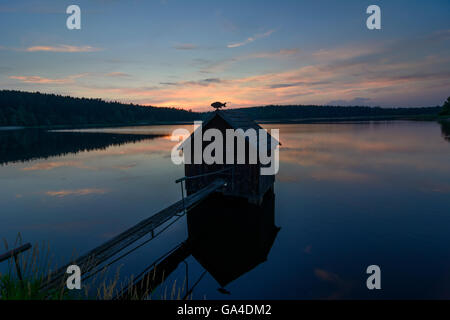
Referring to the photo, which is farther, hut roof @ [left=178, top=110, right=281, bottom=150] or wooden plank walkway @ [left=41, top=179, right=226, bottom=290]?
hut roof @ [left=178, top=110, right=281, bottom=150]

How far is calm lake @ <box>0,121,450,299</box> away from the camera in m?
8.99

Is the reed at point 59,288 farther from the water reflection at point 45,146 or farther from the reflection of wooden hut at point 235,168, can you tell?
the water reflection at point 45,146

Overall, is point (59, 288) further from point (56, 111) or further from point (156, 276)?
point (56, 111)

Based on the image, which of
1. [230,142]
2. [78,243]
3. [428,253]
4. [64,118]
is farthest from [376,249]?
[64,118]

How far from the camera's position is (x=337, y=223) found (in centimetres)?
1405

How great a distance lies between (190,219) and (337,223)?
9.38 m

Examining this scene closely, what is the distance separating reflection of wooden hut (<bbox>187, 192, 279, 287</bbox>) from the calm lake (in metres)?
0.08

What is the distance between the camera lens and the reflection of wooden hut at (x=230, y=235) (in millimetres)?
10211

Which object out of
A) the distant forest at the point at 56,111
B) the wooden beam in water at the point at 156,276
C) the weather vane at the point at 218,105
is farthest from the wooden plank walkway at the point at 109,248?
the distant forest at the point at 56,111

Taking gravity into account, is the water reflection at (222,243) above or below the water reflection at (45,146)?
below

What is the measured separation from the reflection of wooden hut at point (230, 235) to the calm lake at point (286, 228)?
0.26 ft

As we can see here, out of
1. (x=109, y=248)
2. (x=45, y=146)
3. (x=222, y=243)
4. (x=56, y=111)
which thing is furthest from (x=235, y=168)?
(x=56, y=111)

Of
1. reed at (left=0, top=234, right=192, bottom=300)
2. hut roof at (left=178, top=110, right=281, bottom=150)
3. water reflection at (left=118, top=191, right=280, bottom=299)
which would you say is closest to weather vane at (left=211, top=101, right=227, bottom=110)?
hut roof at (left=178, top=110, right=281, bottom=150)

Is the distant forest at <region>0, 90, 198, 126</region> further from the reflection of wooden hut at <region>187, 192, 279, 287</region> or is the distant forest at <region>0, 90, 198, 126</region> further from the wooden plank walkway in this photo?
the wooden plank walkway
